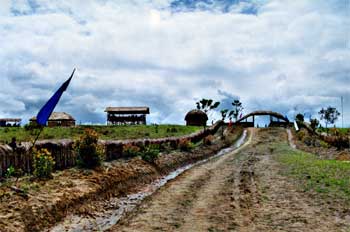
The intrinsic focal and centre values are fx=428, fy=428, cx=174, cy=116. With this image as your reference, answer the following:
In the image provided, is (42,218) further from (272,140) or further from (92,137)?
(272,140)

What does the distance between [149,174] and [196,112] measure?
188ft

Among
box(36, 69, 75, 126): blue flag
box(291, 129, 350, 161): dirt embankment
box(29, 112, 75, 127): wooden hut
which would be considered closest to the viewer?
box(36, 69, 75, 126): blue flag

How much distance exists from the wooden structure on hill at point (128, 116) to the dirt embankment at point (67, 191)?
1984 inches

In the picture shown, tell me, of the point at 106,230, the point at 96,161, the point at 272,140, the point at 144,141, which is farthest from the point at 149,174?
the point at 272,140

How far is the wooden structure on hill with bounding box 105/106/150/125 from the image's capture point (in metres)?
76.2

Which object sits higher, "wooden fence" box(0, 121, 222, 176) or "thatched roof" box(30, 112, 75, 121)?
"thatched roof" box(30, 112, 75, 121)

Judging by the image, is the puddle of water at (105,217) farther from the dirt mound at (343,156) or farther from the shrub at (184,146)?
the dirt mound at (343,156)

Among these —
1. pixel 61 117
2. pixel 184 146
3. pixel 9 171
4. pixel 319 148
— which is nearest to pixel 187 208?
pixel 9 171

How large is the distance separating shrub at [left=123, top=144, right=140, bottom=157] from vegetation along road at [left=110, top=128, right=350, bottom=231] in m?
4.38

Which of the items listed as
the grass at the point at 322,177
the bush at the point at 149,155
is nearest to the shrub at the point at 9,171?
the bush at the point at 149,155

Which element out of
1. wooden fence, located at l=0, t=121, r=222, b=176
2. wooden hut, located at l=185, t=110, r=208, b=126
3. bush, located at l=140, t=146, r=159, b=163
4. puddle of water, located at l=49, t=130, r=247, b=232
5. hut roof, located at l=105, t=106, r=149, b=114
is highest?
hut roof, located at l=105, t=106, r=149, b=114

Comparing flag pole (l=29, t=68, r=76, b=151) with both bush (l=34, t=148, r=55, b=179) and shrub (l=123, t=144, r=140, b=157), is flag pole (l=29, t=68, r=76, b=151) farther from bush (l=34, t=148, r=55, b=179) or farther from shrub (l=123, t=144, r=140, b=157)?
shrub (l=123, t=144, r=140, b=157)

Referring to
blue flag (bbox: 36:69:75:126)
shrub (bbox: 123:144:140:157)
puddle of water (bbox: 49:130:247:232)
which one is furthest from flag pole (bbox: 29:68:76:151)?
shrub (bbox: 123:144:140:157)

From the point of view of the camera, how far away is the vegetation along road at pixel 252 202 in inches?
466
